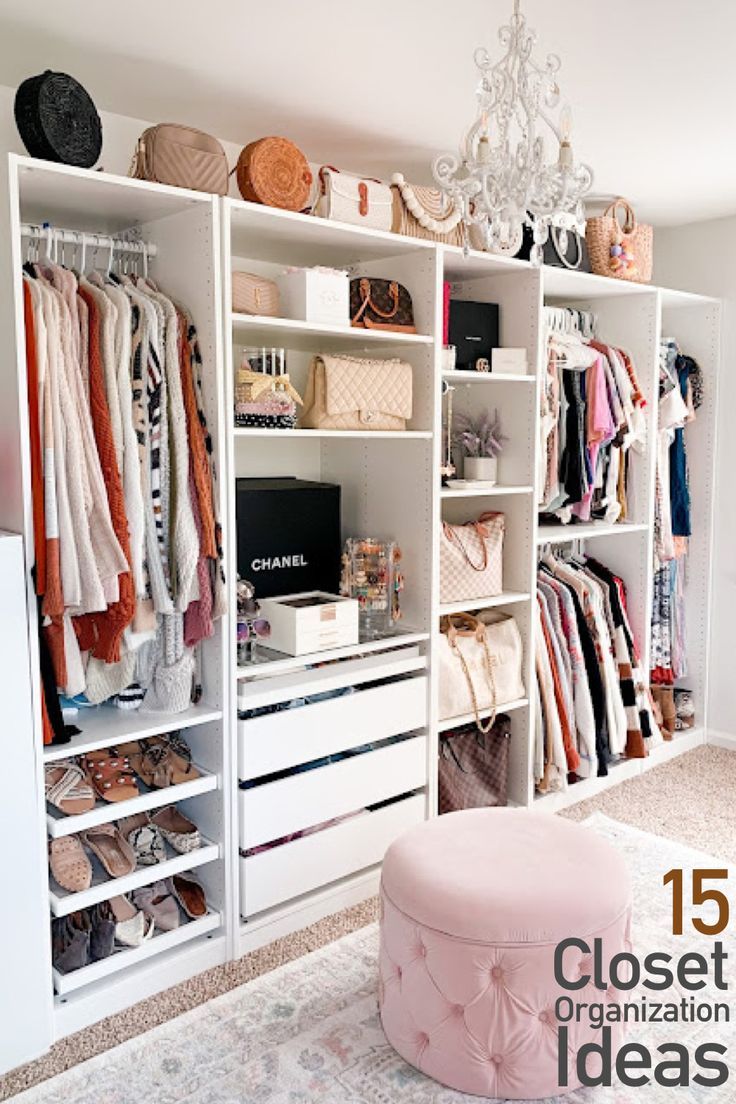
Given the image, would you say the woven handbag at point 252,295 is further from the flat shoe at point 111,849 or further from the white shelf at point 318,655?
the flat shoe at point 111,849

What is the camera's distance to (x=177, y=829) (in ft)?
8.09

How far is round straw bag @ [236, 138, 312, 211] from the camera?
93.6 inches

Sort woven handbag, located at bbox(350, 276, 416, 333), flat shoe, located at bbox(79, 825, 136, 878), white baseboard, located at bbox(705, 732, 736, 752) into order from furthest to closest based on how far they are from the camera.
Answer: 1. white baseboard, located at bbox(705, 732, 736, 752)
2. woven handbag, located at bbox(350, 276, 416, 333)
3. flat shoe, located at bbox(79, 825, 136, 878)

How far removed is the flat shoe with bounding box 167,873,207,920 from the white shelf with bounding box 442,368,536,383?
5.64 feet

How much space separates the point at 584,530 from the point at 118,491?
2048 millimetres

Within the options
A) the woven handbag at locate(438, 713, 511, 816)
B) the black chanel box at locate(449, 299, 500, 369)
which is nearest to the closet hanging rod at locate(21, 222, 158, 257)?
the black chanel box at locate(449, 299, 500, 369)

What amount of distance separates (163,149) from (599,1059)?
234 cm

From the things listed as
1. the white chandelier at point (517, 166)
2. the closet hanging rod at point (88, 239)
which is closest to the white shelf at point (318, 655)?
the closet hanging rod at point (88, 239)

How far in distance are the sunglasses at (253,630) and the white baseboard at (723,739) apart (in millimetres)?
2499

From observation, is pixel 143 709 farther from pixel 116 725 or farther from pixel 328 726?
pixel 328 726

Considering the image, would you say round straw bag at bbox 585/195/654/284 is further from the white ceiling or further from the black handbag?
the black handbag

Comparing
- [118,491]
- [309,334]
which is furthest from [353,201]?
[118,491]

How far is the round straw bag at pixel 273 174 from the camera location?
2.38 meters

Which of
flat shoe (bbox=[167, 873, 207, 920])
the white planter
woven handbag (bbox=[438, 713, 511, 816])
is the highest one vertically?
the white planter
